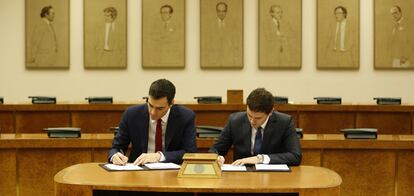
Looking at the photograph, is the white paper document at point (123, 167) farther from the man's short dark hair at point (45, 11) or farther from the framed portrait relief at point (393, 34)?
the framed portrait relief at point (393, 34)

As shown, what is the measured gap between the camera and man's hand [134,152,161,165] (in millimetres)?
4180

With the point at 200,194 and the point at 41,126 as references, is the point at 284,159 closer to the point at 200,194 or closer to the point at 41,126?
the point at 200,194

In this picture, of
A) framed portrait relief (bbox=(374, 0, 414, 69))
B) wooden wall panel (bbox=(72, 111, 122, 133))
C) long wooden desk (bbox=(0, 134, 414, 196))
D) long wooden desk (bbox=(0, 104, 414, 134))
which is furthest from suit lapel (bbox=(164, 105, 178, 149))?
framed portrait relief (bbox=(374, 0, 414, 69))

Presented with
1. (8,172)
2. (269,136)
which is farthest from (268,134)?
(8,172)

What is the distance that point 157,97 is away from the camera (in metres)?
4.43

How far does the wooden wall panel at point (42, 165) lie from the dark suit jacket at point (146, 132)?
0.95 m

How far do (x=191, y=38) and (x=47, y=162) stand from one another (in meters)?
4.51

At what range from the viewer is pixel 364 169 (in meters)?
5.44

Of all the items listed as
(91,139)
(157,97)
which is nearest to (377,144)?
(157,97)

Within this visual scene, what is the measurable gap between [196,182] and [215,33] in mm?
6179

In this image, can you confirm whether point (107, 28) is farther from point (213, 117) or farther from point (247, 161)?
point (247, 161)

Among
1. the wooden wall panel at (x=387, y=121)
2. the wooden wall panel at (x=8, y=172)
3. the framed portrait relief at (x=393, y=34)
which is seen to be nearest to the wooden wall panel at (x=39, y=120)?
the wooden wall panel at (x=8, y=172)

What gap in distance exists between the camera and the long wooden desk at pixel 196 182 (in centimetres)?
346

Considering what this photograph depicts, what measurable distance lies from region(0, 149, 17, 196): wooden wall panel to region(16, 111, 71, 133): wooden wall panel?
7.03 feet
